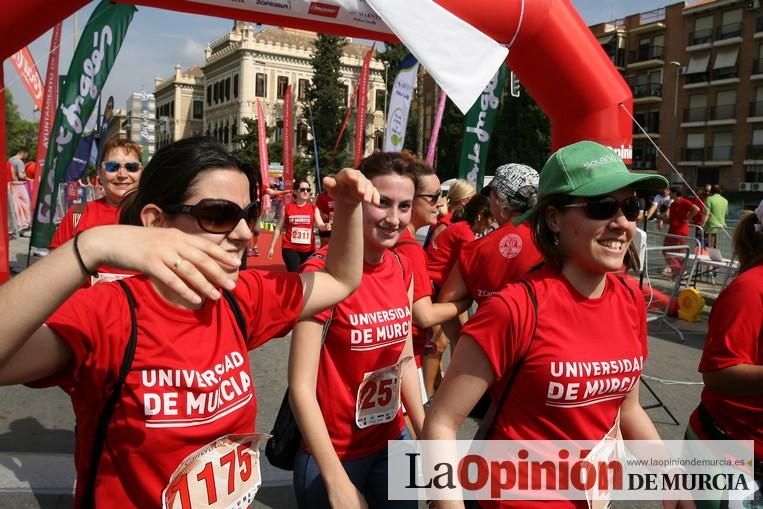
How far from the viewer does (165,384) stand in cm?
169

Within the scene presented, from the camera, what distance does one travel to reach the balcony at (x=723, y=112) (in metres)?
48.4

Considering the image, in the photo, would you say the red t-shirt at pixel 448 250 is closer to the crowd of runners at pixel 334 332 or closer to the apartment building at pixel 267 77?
the crowd of runners at pixel 334 332

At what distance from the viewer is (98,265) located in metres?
1.28

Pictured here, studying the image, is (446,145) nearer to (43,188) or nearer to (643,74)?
(643,74)

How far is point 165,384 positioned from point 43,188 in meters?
6.65

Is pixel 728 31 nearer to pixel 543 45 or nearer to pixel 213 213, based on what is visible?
pixel 543 45

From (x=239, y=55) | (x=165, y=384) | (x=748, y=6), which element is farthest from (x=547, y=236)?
(x=239, y=55)

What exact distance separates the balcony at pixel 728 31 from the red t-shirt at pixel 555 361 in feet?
179

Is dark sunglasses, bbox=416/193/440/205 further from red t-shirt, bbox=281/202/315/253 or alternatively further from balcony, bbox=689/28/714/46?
balcony, bbox=689/28/714/46

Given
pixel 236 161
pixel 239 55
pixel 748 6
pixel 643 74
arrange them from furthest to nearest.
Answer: pixel 239 55
pixel 643 74
pixel 748 6
pixel 236 161

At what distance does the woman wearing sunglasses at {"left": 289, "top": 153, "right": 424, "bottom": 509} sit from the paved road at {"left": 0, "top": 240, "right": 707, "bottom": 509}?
5.04 ft

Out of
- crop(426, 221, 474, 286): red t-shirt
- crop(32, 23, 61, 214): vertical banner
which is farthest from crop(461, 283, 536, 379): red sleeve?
crop(32, 23, 61, 214): vertical banner

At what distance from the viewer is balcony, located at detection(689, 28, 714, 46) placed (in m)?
50.0

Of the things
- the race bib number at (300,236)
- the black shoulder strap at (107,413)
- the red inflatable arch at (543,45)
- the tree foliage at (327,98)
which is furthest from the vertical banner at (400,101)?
the tree foliage at (327,98)
